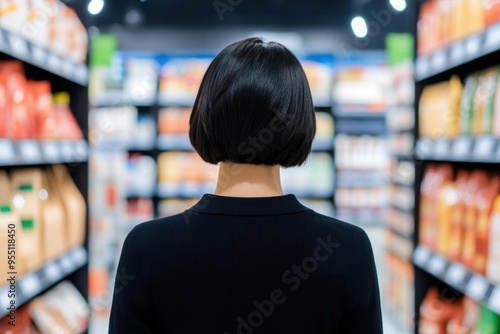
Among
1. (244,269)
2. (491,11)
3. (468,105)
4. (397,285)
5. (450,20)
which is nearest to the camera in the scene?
(244,269)

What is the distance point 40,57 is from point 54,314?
1015mm

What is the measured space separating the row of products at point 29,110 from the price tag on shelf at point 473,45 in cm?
155

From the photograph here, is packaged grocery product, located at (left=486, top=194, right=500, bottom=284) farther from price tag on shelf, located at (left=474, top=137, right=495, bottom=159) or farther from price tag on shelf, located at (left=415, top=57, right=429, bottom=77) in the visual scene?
price tag on shelf, located at (left=415, top=57, right=429, bottom=77)

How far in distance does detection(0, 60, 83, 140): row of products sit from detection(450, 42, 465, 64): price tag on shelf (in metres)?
1.56

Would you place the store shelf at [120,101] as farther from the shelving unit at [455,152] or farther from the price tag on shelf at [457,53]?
the price tag on shelf at [457,53]

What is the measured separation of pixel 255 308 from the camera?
871 mm

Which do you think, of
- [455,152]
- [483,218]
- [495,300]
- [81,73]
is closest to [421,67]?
[455,152]

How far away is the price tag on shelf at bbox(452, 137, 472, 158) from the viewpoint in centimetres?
195

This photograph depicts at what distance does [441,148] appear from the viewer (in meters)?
2.25

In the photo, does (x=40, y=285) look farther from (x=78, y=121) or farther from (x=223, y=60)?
(x=223, y=60)

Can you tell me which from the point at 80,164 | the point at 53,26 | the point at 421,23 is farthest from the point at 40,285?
the point at 421,23

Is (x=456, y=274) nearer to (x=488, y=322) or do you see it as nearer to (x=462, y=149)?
(x=488, y=322)

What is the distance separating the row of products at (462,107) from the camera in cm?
198

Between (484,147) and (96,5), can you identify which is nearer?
(484,147)
